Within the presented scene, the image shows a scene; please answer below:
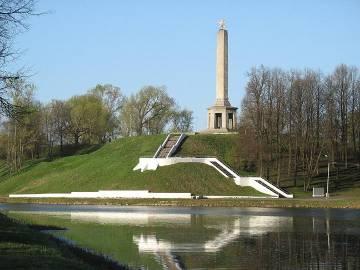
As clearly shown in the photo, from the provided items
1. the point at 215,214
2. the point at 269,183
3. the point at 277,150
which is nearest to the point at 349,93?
the point at 277,150

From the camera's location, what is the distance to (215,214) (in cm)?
4672

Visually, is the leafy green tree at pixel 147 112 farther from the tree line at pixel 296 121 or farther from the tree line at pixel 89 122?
the tree line at pixel 296 121

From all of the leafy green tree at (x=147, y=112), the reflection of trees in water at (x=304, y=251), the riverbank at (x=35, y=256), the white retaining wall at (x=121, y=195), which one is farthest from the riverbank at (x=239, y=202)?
the leafy green tree at (x=147, y=112)

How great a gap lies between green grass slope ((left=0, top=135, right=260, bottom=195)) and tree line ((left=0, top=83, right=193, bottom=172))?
720cm

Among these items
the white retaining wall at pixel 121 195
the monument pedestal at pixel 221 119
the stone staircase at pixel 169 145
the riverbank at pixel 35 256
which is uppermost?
the monument pedestal at pixel 221 119

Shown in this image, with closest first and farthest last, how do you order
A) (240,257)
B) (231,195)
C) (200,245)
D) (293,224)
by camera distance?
(240,257)
(200,245)
(293,224)
(231,195)

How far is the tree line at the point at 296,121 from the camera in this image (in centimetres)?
7325

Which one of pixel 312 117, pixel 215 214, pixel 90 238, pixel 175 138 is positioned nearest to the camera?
pixel 90 238

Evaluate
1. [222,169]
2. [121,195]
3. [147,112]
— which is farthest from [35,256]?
[147,112]

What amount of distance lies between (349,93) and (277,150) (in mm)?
11485

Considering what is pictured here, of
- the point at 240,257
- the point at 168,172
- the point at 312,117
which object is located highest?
the point at 312,117

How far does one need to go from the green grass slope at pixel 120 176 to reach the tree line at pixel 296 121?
5.95 meters

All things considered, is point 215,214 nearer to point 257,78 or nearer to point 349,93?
point 257,78

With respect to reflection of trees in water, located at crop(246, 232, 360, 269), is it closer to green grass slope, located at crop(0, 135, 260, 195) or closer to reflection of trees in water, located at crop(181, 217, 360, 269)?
reflection of trees in water, located at crop(181, 217, 360, 269)
